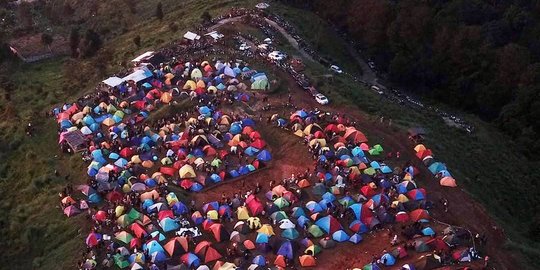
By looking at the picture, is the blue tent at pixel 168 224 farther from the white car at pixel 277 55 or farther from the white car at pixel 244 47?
the white car at pixel 244 47

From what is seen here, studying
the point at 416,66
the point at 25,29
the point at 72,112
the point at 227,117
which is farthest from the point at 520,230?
the point at 25,29

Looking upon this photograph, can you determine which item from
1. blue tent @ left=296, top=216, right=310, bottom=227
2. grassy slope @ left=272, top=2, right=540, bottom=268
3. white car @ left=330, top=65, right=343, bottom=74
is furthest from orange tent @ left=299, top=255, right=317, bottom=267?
white car @ left=330, top=65, right=343, bottom=74

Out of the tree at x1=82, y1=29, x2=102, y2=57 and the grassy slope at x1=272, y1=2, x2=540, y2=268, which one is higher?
the grassy slope at x1=272, y1=2, x2=540, y2=268

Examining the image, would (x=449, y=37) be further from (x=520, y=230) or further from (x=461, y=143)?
(x=520, y=230)

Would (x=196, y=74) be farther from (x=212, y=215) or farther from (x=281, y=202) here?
(x=281, y=202)

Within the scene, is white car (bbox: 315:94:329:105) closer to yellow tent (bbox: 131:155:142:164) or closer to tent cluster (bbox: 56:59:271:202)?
tent cluster (bbox: 56:59:271:202)
